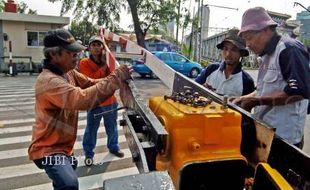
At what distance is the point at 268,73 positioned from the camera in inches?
91.7

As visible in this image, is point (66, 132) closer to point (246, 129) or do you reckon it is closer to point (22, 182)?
point (246, 129)

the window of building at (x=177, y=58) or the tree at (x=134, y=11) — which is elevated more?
the tree at (x=134, y=11)

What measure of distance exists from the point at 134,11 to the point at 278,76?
840 inches

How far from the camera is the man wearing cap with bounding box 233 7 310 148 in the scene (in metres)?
2.14

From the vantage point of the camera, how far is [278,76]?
2256mm

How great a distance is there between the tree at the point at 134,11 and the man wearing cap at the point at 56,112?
2041 centimetres

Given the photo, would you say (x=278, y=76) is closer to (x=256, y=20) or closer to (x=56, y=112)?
(x=256, y=20)

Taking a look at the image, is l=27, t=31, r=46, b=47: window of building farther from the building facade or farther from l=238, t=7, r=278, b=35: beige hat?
l=238, t=7, r=278, b=35: beige hat

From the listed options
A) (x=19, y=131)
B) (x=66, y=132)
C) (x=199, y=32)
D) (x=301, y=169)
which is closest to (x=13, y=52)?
(x=199, y=32)

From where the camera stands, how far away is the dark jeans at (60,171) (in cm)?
233

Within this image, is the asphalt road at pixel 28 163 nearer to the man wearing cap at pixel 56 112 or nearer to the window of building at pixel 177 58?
the man wearing cap at pixel 56 112

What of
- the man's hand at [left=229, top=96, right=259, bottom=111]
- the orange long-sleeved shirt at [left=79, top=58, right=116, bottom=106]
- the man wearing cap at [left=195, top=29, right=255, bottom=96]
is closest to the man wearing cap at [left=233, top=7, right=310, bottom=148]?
the man's hand at [left=229, top=96, right=259, bottom=111]

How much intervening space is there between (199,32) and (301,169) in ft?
79.4

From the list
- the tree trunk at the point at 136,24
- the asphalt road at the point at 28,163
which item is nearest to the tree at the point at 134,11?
the tree trunk at the point at 136,24
